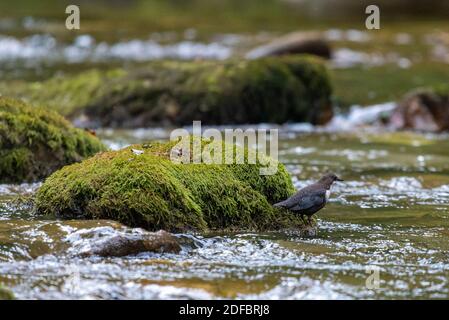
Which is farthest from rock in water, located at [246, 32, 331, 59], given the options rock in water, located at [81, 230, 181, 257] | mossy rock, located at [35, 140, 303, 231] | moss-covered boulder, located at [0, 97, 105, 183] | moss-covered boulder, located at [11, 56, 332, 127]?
rock in water, located at [81, 230, 181, 257]

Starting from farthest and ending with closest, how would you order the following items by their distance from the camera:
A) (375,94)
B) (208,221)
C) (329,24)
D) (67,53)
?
1. (329,24)
2. (67,53)
3. (375,94)
4. (208,221)

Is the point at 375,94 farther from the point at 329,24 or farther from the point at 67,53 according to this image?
the point at 329,24

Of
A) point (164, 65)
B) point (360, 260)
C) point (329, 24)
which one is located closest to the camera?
point (360, 260)

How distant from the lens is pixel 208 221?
7148mm

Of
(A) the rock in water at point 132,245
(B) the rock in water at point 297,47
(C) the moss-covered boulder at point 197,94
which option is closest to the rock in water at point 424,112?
(C) the moss-covered boulder at point 197,94

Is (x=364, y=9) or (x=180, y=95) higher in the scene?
(x=364, y=9)

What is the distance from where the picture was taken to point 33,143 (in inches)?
368

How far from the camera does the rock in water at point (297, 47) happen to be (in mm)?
19922

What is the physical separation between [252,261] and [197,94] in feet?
29.0

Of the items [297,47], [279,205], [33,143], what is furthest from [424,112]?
[279,205]

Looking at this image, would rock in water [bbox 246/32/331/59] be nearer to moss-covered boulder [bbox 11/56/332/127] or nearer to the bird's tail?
moss-covered boulder [bbox 11/56/332/127]

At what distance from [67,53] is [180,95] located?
8.47 m

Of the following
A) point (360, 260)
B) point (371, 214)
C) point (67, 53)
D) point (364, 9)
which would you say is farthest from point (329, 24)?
point (360, 260)
